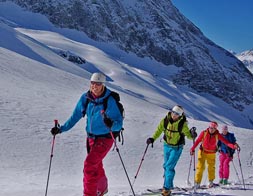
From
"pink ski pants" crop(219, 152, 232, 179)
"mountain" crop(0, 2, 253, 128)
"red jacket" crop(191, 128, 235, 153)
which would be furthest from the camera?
"mountain" crop(0, 2, 253, 128)

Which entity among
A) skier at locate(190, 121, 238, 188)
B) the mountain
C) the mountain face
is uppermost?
the mountain face

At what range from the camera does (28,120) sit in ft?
53.6

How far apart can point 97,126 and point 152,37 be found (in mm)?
166454

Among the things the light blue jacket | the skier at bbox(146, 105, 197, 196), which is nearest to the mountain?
the skier at bbox(146, 105, 197, 196)

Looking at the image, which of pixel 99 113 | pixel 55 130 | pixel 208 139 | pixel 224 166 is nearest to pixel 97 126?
pixel 99 113

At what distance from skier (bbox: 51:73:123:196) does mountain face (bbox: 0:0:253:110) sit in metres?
132

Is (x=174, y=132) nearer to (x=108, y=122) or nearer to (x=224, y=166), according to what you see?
(x=108, y=122)

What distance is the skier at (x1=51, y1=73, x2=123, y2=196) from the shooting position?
6.82m

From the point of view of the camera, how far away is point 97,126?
7.04 m

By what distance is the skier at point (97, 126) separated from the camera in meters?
6.82

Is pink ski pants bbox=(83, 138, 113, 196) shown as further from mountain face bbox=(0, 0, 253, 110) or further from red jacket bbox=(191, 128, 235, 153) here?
mountain face bbox=(0, 0, 253, 110)

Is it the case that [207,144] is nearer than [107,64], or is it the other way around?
[207,144]

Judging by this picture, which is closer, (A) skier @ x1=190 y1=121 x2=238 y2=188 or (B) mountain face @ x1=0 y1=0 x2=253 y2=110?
(A) skier @ x1=190 y1=121 x2=238 y2=188

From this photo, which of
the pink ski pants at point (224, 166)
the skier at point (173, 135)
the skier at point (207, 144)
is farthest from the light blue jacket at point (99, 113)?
the pink ski pants at point (224, 166)
